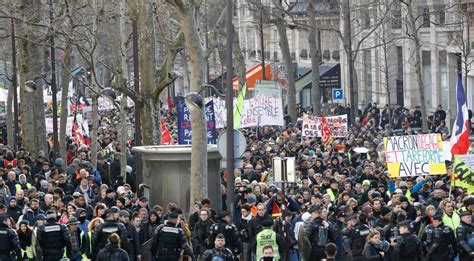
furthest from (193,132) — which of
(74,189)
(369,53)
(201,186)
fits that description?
(369,53)

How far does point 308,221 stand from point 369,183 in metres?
4.95

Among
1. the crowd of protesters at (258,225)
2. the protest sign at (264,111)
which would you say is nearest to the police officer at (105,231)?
the crowd of protesters at (258,225)

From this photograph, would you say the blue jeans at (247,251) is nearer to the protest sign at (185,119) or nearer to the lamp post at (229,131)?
the lamp post at (229,131)

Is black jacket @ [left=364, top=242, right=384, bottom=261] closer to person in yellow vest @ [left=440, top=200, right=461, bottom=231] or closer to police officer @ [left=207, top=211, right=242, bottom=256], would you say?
person in yellow vest @ [left=440, top=200, right=461, bottom=231]

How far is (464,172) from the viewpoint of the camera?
2295 centimetres

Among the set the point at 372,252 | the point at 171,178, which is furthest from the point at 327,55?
the point at 372,252

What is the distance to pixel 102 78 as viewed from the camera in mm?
88875

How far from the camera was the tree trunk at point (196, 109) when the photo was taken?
984 inches

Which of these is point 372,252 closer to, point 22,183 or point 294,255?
point 294,255

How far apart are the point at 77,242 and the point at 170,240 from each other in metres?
1.57

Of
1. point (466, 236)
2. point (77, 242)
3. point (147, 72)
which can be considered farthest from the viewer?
point (147, 72)

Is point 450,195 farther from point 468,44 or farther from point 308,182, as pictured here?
point 468,44

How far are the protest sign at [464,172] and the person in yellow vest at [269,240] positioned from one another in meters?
4.09

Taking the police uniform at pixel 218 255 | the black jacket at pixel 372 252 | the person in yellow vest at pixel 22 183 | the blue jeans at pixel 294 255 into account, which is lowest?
the blue jeans at pixel 294 255
